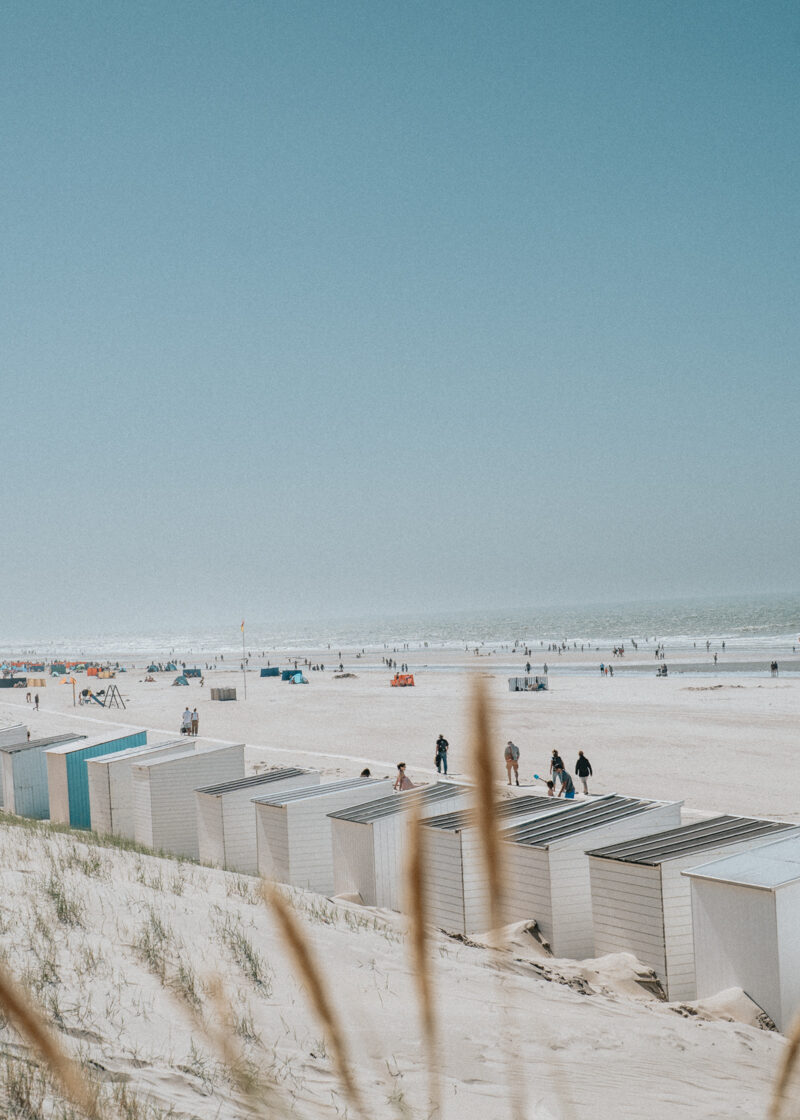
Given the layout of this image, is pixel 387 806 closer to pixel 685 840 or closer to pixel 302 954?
pixel 685 840

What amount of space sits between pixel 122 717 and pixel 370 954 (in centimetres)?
4095

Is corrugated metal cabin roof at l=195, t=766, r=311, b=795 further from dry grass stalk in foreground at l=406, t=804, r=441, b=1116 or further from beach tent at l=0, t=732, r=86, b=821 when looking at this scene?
dry grass stalk in foreground at l=406, t=804, r=441, b=1116

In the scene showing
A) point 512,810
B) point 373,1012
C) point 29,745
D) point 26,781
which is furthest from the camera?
point 29,745

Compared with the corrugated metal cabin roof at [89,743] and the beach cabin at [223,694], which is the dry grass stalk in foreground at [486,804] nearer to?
the corrugated metal cabin roof at [89,743]

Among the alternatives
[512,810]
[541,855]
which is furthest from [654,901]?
[512,810]

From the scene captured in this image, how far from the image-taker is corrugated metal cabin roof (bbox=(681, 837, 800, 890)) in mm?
8281

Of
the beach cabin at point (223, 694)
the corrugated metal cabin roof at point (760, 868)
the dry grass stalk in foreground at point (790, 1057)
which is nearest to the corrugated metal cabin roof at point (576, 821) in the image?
the corrugated metal cabin roof at point (760, 868)

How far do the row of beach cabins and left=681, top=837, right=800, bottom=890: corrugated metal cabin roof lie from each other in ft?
0.07

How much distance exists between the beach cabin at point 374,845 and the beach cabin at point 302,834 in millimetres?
389

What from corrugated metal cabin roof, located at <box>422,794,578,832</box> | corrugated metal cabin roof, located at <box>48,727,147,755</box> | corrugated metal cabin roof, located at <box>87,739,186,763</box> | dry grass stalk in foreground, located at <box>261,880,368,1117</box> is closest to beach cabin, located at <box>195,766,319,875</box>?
corrugated metal cabin roof, located at <box>87,739,186,763</box>

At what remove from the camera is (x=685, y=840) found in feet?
33.9

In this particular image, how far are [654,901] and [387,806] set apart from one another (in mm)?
4274

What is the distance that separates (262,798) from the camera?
1353 centimetres

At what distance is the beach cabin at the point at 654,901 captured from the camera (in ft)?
30.0
